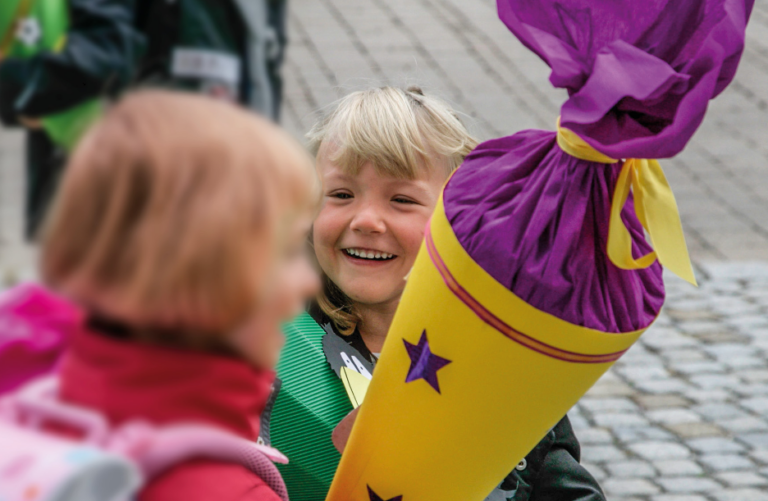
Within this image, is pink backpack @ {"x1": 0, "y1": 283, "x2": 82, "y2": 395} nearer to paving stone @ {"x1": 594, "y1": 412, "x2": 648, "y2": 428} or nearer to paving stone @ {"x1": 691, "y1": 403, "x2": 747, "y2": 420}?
paving stone @ {"x1": 594, "y1": 412, "x2": 648, "y2": 428}

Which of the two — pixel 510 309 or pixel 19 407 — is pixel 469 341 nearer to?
pixel 510 309

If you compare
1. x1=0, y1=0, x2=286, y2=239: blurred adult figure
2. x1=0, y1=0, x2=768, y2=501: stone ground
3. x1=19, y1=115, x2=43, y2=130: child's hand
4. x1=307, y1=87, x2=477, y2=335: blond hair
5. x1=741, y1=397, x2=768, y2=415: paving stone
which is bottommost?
x1=0, y1=0, x2=768, y2=501: stone ground

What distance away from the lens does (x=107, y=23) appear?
3.24m

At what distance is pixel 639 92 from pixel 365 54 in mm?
6519

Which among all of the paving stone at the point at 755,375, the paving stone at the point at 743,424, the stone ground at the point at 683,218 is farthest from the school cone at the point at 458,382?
the paving stone at the point at 755,375

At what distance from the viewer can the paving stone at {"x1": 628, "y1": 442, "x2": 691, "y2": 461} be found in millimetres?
3902

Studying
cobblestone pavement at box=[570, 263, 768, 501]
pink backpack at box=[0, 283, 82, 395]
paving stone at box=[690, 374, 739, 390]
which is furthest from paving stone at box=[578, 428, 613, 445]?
pink backpack at box=[0, 283, 82, 395]

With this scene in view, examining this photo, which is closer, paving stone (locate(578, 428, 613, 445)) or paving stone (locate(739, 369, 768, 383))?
paving stone (locate(578, 428, 613, 445))

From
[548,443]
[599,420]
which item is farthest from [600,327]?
[599,420]

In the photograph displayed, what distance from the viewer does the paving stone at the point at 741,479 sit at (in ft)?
12.2

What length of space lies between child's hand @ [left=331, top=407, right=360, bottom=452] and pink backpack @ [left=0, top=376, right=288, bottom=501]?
2.45 ft

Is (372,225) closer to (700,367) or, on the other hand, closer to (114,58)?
(114,58)

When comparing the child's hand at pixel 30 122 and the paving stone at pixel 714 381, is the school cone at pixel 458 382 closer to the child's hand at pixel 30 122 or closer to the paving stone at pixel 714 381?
the child's hand at pixel 30 122

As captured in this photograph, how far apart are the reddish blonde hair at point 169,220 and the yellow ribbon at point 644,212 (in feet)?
1.90
